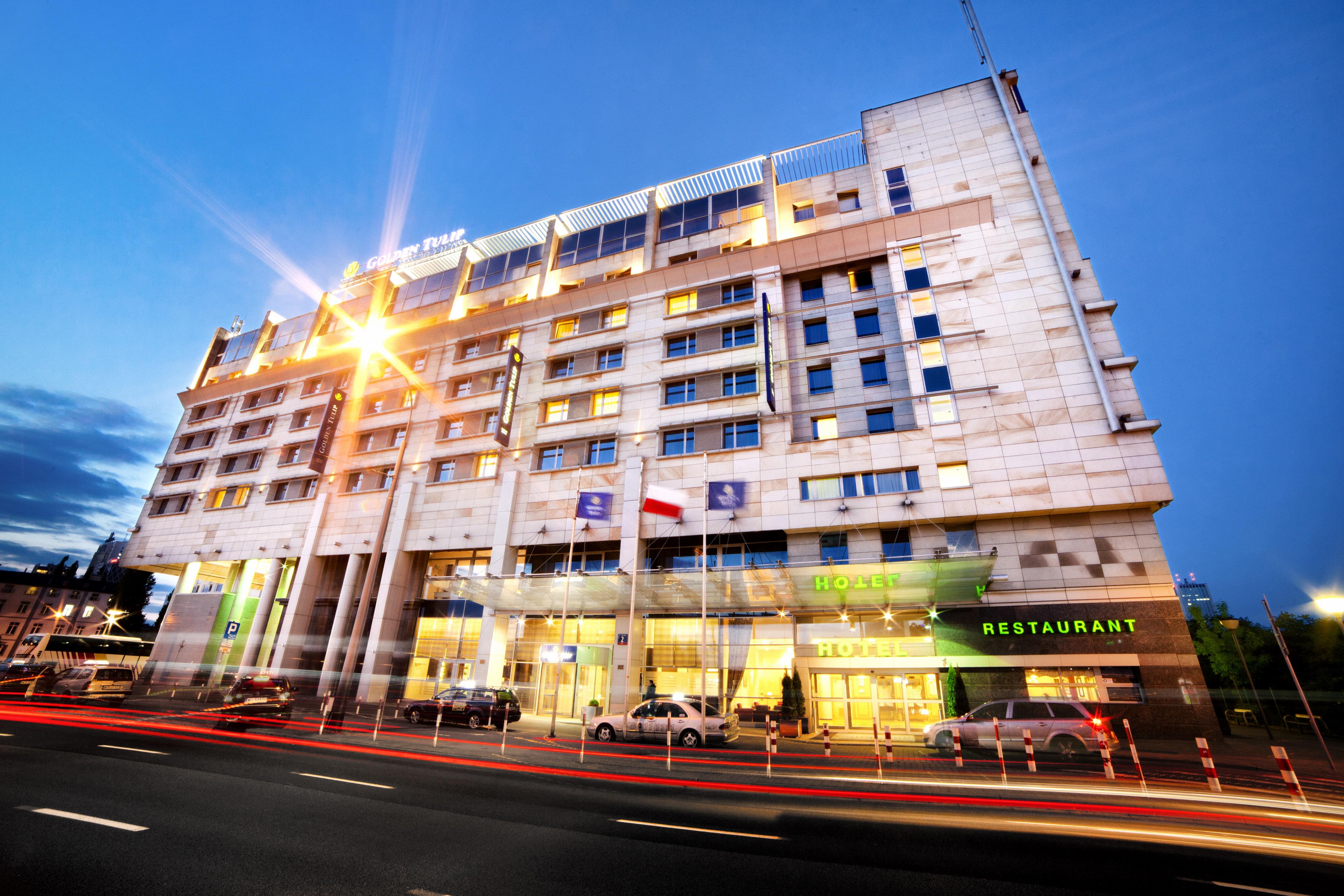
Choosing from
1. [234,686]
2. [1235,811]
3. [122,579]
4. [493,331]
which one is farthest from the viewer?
[122,579]

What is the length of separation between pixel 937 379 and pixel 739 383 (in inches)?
396

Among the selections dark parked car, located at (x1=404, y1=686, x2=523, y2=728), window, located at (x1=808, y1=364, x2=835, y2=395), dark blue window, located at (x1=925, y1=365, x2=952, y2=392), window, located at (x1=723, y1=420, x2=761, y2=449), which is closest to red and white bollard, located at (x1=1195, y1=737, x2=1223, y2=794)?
dark blue window, located at (x1=925, y1=365, x2=952, y2=392)

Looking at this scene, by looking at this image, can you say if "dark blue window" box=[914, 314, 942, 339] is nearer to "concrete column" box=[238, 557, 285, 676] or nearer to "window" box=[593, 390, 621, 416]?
"window" box=[593, 390, 621, 416]

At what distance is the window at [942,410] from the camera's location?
25688 millimetres

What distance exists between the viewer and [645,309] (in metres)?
34.8

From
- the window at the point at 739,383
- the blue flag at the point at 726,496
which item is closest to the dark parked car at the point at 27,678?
the blue flag at the point at 726,496

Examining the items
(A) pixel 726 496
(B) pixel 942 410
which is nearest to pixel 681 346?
(A) pixel 726 496

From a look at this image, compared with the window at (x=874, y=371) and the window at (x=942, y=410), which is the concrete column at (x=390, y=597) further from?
the window at (x=942, y=410)

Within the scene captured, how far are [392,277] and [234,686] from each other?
34111 millimetres

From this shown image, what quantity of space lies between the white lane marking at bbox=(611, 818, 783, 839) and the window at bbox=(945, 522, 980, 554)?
19257 mm

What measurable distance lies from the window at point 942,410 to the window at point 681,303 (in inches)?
596

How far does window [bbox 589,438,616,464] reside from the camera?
31594mm

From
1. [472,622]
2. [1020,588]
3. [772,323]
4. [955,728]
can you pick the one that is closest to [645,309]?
[772,323]

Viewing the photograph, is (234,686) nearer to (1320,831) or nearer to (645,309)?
(645,309)
